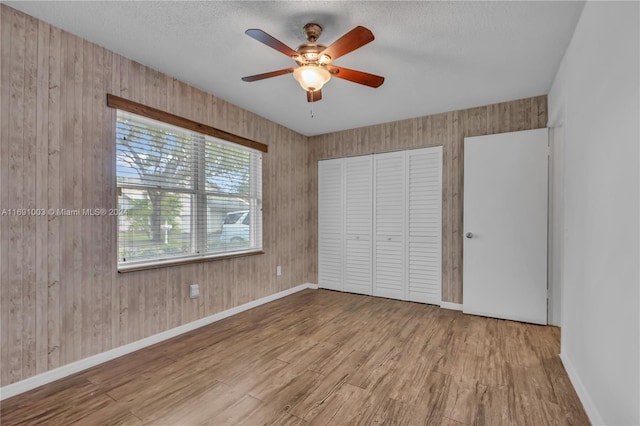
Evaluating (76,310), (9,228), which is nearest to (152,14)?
(9,228)

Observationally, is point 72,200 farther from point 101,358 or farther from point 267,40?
point 267,40

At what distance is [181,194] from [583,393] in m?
3.48

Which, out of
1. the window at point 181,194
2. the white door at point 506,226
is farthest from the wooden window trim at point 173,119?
the white door at point 506,226

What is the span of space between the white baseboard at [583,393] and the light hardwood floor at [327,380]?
4 cm

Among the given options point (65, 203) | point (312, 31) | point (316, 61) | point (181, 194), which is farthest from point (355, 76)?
Answer: point (65, 203)

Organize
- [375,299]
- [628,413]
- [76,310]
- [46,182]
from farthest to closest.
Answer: [375,299], [76,310], [46,182], [628,413]

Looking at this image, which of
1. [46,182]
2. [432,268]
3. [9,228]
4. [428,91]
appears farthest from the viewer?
[432,268]

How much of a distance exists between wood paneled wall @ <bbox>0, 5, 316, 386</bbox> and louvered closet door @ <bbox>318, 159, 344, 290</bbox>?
216cm

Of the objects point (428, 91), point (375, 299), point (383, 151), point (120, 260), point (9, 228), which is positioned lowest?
point (375, 299)

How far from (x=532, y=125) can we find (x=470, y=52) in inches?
59.7

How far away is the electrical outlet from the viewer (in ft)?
9.82

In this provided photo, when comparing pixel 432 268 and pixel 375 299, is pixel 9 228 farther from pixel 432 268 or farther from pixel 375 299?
pixel 432 268

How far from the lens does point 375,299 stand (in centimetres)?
408

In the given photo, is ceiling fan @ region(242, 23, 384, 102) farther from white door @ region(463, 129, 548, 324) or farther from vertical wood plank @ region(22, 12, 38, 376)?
white door @ region(463, 129, 548, 324)
